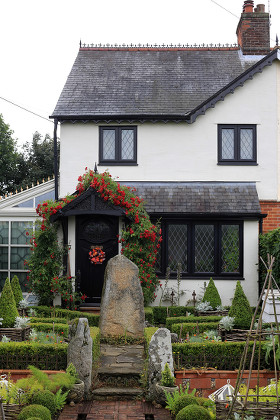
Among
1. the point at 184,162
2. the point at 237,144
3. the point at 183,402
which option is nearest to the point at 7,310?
the point at 183,402

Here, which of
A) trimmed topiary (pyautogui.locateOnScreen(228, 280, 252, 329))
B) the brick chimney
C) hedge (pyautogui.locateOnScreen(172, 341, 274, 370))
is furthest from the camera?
the brick chimney

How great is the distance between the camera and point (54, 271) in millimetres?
15305

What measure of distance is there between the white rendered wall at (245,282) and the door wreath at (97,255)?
2035 millimetres

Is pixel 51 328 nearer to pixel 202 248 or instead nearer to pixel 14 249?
pixel 202 248

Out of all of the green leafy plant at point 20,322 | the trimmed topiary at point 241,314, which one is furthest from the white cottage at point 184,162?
the trimmed topiary at point 241,314

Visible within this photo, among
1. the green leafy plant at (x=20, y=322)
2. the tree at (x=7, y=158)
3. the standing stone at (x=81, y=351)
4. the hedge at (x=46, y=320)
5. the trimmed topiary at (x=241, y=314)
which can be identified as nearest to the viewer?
the standing stone at (x=81, y=351)

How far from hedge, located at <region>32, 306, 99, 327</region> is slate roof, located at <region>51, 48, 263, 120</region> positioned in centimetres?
596

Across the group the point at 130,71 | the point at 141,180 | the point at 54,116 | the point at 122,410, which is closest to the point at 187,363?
the point at 122,410

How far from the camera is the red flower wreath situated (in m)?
15.5

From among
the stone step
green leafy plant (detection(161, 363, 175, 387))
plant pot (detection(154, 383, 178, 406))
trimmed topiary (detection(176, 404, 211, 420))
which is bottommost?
the stone step

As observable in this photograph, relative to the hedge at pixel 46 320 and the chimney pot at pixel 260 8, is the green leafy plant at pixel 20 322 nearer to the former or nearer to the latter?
the hedge at pixel 46 320

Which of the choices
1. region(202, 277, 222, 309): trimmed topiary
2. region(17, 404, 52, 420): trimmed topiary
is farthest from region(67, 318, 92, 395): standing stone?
region(202, 277, 222, 309): trimmed topiary

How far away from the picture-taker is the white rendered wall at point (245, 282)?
53.6 ft

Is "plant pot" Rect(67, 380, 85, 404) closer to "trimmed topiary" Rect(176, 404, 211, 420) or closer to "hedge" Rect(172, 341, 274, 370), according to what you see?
"hedge" Rect(172, 341, 274, 370)
